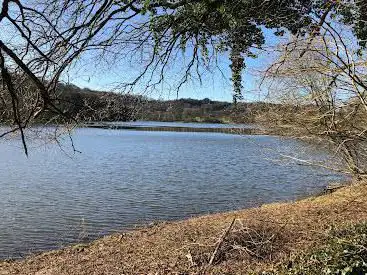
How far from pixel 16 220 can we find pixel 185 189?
8.00 m

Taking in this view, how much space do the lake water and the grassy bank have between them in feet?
6.48

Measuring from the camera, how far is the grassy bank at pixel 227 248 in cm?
700

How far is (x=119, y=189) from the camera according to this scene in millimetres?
21156

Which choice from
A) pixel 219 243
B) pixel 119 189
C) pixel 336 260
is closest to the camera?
pixel 336 260

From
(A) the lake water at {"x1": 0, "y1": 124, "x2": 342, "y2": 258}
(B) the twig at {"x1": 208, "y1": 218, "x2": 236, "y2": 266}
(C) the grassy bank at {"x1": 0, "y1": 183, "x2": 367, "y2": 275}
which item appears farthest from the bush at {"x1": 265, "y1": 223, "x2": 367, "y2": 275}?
(A) the lake water at {"x1": 0, "y1": 124, "x2": 342, "y2": 258}

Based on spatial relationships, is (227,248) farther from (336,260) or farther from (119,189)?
(119,189)

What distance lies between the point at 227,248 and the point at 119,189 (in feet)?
43.3

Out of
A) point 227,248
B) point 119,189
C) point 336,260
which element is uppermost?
point 336,260

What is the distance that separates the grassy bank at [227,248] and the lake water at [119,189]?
6.48 feet

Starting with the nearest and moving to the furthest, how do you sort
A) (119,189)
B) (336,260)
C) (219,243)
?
(336,260) < (219,243) < (119,189)

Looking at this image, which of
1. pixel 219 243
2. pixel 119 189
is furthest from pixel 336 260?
pixel 119 189

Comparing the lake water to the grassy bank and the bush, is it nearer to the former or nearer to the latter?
the grassy bank

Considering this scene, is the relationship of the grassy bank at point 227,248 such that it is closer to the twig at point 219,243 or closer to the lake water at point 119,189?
the twig at point 219,243

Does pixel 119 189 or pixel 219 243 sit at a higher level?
pixel 219 243
